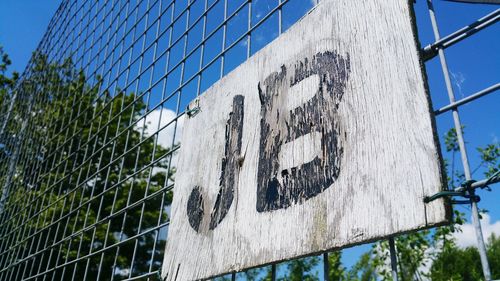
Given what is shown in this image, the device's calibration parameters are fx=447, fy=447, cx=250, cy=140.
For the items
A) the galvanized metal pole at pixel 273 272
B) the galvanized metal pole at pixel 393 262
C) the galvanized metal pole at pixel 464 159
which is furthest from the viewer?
the galvanized metal pole at pixel 273 272

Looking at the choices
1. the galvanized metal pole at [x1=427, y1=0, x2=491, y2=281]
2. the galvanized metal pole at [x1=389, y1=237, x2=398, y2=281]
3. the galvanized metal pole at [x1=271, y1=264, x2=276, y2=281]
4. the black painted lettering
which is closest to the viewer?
the galvanized metal pole at [x1=427, y1=0, x2=491, y2=281]

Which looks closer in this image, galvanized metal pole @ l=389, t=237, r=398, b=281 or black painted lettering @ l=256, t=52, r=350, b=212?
galvanized metal pole @ l=389, t=237, r=398, b=281

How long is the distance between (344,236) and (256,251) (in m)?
0.25

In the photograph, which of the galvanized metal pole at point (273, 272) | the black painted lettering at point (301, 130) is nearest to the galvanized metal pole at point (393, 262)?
the black painted lettering at point (301, 130)

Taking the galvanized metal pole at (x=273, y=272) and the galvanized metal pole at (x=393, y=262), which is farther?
the galvanized metal pole at (x=273, y=272)

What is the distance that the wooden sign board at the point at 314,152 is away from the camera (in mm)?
798

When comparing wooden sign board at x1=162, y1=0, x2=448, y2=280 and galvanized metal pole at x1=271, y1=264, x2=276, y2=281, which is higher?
wooden sign board at x1=162, y1=0, x2=448, y2=280

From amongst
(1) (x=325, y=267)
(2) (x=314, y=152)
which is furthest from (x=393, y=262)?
(2) (x=314, y=152)

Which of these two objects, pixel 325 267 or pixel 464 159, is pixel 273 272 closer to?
pixel 325 267

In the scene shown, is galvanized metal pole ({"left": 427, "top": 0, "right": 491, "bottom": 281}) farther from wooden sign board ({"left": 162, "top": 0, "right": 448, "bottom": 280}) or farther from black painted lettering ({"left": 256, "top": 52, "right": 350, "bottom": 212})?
black painted lettering ({"left": 256, "top": 52, "right": 350, "bottom": 212})

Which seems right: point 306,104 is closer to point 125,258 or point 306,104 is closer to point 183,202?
point 183,202

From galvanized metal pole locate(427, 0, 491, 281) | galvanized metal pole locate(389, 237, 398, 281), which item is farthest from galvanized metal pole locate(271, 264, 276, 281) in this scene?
galvanized metal pole locate(427, 0, 491, 281)

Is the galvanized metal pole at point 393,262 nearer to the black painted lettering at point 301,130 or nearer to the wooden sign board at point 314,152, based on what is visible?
the wooden sign board at point 314,152

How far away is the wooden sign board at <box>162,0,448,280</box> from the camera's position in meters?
0.80
